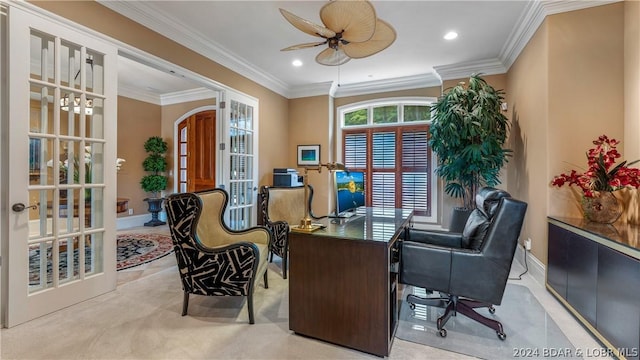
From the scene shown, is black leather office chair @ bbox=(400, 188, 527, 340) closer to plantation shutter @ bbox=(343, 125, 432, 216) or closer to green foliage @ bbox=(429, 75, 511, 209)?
green foliage @ bbox=(429, 75, 511, 209)

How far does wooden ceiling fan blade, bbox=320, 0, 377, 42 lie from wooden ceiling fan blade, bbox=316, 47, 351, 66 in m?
0.36

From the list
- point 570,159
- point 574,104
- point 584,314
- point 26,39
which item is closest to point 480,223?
point 584,314

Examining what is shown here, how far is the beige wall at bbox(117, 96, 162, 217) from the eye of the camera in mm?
5656

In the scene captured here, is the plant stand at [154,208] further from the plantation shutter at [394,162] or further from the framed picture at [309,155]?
the plantation shutter at [394,162]

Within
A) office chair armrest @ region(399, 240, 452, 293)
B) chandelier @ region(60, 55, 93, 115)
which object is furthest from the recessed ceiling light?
Result: chandelier @ region(60, 55, 93, 115)

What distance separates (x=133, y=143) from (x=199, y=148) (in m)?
1.29

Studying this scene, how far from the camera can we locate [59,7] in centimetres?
231

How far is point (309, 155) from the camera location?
18.6 ft

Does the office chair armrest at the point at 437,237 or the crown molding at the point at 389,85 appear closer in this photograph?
the office chair armrest at the point at 437,237

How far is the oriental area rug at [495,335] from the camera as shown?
1.84 metres

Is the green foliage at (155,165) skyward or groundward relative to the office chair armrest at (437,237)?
skyward

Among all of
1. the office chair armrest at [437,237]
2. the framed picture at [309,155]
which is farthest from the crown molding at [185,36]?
the office chair armrest at [437,237]

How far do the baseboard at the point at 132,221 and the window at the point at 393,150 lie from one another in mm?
4532

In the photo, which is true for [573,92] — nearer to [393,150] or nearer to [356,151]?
[393,150]
